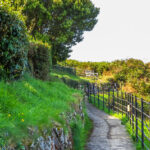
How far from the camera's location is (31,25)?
20.4 metres

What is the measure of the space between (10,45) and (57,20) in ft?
49.0

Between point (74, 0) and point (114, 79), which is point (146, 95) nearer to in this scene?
point (114, 79)

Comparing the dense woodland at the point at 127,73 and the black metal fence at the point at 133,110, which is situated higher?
the dense woodland at the point at 127,73

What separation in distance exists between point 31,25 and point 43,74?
9.92 m

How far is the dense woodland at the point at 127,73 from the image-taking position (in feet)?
91.4

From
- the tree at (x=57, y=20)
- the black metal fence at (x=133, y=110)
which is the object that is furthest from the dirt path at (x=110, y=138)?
the tree at (x=57, y=20)

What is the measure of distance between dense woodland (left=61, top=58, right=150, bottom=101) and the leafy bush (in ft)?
65.2

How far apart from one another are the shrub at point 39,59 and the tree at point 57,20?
308 inches

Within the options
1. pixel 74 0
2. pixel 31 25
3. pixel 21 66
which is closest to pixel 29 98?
pixel 21 66

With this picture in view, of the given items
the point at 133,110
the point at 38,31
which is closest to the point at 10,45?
the point at 133,110

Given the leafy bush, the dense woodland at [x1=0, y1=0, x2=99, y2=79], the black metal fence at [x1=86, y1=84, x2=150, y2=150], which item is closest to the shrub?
the dense woodland at [x1=0, y1=0, x2=99, y2=79]

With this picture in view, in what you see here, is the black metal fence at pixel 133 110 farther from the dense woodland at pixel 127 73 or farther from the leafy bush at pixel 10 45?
the dense woodland at pixel 127 73

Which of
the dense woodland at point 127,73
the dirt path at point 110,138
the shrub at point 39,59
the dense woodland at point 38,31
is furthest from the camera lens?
the dense woodland at point 127,73

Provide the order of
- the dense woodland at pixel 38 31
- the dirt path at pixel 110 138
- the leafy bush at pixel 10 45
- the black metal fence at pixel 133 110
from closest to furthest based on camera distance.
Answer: the leafy bush at pixel 10 45, the dense woodland at pixel 38 31, the black metal fence at pixel 133 110, the dirt path at pixel 110 138
